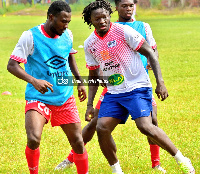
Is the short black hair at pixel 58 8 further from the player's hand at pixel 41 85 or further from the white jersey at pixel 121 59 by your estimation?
the player's hand at pixel 41 85

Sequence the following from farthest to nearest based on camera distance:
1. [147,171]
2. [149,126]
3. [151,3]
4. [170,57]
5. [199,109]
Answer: [151,3] < [170,57] < [199,109] < [147,171] < [149,126]

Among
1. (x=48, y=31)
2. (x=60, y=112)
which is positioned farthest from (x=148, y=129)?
(x=48, y=31)

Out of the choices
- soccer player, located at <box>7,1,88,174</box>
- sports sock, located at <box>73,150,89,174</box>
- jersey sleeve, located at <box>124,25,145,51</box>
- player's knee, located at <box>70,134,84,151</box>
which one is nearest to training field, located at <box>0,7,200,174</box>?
sports sock, located at <box>73,150,89,174</box>

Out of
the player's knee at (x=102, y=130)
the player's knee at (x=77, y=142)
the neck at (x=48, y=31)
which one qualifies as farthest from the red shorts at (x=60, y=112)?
the neck at (x=48, y=31)

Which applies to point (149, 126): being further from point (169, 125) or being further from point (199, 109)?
point (199, 109)

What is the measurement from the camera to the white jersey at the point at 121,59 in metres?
4.91

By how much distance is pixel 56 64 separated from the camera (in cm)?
511

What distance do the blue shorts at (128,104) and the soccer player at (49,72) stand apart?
421 mm

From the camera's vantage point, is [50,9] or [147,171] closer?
[50,9]

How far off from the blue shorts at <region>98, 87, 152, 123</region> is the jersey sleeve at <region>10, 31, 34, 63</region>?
3.34 feet

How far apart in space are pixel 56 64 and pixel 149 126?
1.27 meters

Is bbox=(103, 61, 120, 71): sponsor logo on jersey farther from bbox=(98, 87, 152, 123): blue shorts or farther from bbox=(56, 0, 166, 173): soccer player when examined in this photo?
bbox=(56, 0, 166, 173): soccer player

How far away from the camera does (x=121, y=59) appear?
4.92 m

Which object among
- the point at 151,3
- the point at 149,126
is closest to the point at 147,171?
→ the point at 149,126
